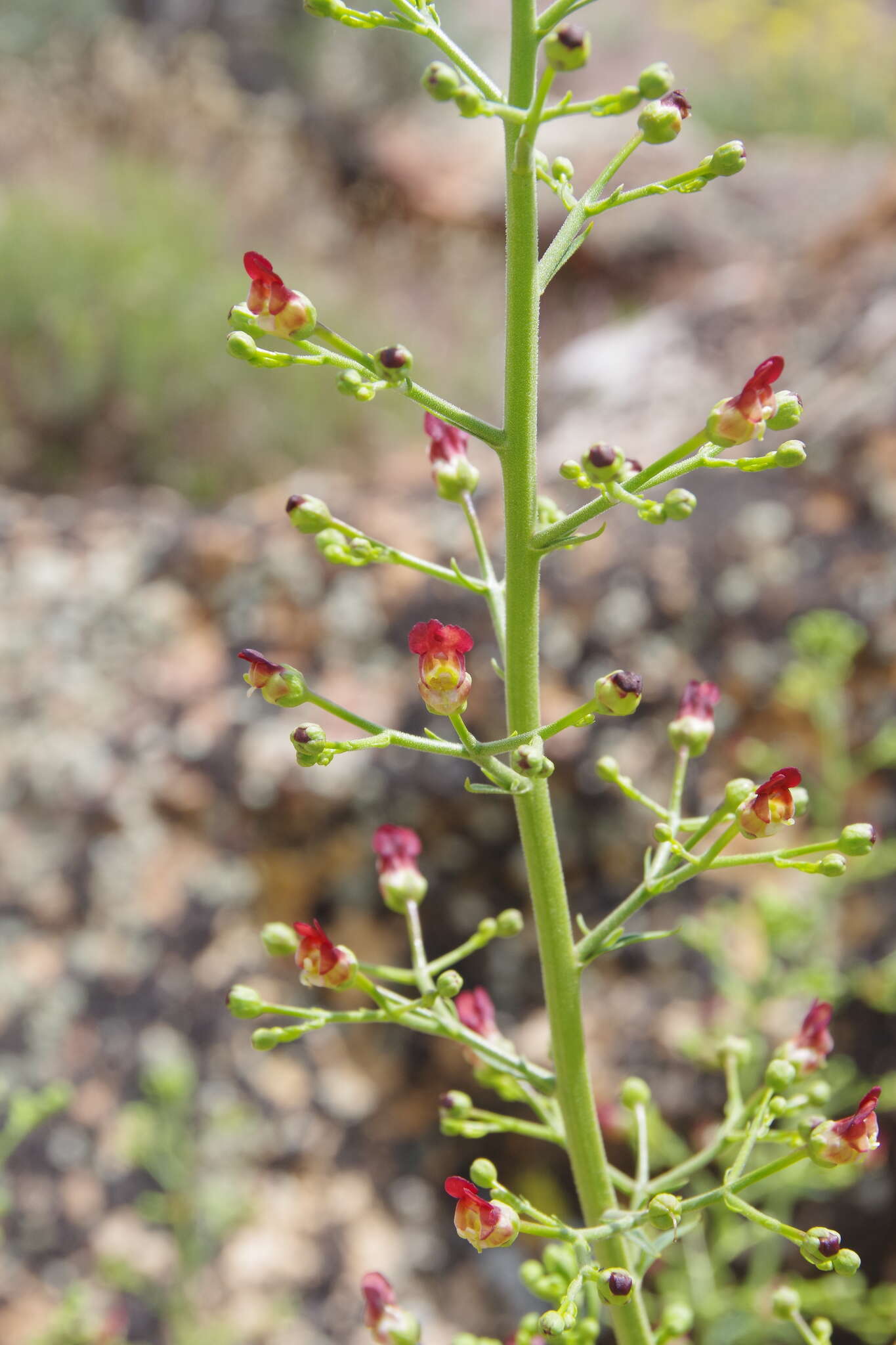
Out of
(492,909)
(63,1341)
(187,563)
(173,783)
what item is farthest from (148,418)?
(63,1341)

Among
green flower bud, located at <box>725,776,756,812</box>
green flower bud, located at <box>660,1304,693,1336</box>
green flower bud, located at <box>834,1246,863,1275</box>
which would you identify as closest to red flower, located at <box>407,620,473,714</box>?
green flower bud, located at <box>725,776,756,812</box>

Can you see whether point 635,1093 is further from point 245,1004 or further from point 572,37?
point 572,37

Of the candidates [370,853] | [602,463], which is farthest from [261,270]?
[370,853]

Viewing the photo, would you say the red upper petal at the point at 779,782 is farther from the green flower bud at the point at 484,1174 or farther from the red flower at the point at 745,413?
the green flower bud at the point at 484,1174

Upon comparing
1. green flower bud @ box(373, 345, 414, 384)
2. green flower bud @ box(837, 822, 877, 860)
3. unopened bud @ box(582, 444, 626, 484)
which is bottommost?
green flower bud @ box(837, 822, 877, 860)

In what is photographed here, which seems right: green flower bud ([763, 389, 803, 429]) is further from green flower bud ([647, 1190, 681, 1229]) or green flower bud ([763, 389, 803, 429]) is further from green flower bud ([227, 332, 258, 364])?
green flower bud ([647, 1190, 681, 1229])

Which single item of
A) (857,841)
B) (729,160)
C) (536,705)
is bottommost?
(857,841)

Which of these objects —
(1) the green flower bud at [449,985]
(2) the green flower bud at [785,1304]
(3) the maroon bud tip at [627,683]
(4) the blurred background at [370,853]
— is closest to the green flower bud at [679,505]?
(3) the maroon bud tip at [627,683]
